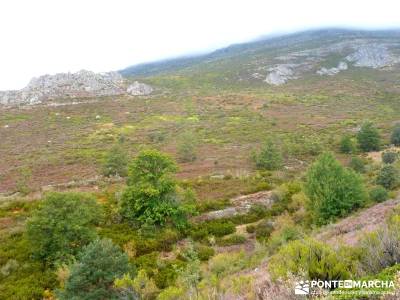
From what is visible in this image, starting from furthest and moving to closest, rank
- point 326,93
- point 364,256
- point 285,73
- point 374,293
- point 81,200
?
1. point 285,73
2. point 326,93
3. point 81,200
4. point 364,256
5. point 374,293

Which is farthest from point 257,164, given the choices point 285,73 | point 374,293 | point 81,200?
point 285,73

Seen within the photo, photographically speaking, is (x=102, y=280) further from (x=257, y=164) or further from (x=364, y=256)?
(x=257, y=164)

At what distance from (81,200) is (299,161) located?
28904 millimetres

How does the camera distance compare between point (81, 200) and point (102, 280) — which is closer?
point (102, 280)

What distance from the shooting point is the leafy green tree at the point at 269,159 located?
119 feet

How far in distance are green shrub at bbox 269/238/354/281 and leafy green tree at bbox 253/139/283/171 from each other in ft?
95.5

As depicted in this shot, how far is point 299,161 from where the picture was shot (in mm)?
41344

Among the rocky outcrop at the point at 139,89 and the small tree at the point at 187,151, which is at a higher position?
the rocky outcrop at the point at 139,89

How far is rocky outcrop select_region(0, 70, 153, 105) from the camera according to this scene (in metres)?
100

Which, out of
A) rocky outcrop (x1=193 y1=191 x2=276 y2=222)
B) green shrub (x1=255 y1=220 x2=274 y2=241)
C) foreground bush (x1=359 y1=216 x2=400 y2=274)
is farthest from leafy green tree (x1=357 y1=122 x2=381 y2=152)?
foreground bush (x1=359 y1=216 x2=400 y2=274)

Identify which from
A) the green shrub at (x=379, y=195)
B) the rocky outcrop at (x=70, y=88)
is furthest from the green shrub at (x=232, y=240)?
the rocky outcrop at (x=70, y=88)

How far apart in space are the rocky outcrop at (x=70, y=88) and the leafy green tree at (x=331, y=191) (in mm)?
89209

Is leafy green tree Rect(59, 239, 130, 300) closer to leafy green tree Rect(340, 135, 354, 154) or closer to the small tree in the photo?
the small tree

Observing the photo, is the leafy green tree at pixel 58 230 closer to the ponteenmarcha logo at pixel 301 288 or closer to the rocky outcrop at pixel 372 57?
the ponteenmarcha logo at pixel 301 288
